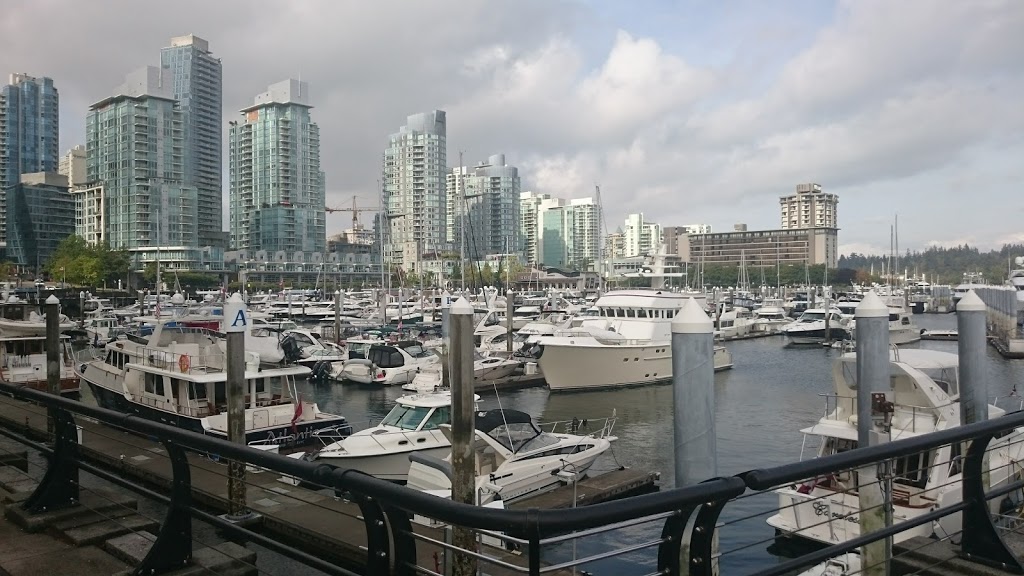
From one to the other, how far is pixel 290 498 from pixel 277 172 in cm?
18710

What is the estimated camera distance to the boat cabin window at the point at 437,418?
19.9 meters

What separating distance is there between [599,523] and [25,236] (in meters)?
173

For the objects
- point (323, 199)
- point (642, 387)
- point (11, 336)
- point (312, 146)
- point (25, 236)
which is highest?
point (312, 146)

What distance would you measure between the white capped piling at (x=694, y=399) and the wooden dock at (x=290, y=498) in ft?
13.9

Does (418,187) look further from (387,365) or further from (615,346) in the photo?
(615,346)

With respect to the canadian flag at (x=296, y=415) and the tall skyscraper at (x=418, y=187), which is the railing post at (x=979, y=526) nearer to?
the canadian flag at (x=296, y=415)

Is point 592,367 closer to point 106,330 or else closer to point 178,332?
point 178,332

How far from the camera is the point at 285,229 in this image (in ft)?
583

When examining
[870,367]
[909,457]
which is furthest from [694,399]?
[909,457]

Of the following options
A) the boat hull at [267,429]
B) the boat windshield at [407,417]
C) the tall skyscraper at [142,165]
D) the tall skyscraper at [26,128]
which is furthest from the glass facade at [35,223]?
the boat windshield at [407,417]

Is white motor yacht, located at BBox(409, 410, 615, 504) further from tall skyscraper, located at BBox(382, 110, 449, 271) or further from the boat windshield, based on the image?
tall skyscraper, located at BBox(382, 110, 449, 271)

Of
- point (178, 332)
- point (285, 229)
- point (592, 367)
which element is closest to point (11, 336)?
point (178, 332)

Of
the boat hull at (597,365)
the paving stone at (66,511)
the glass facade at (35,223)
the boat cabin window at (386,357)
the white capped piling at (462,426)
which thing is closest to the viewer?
the paving stone at (66,511)

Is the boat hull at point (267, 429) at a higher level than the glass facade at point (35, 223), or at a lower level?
lower
